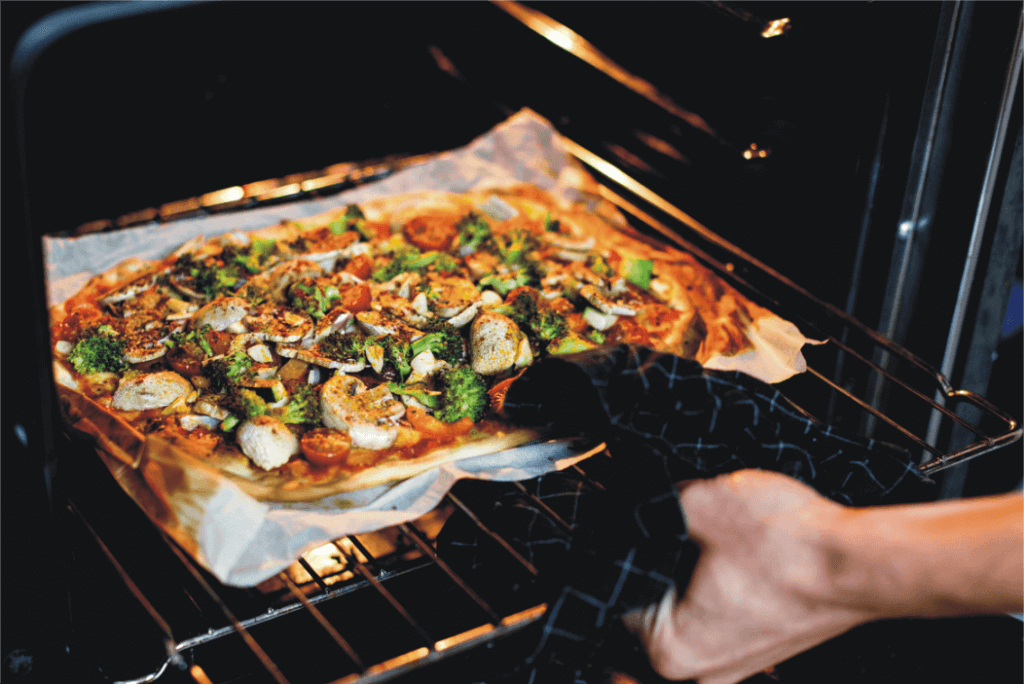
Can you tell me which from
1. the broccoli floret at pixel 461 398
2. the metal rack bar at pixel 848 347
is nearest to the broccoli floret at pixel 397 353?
the broccoli floret at pixel 461 398

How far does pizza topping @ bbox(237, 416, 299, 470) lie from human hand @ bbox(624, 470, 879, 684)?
0.79m

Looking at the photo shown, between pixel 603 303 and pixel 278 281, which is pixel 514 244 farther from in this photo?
pixel 278 281

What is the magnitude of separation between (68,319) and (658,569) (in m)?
1.72

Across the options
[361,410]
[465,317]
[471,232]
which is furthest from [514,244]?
[361,410]

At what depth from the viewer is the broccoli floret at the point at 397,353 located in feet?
5.79

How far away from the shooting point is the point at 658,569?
3.91ft

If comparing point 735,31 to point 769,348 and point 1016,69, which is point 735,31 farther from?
point 769,348

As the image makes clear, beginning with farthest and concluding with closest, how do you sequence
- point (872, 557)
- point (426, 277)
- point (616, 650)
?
point (426, 277) < point (616, 650) < point (872, 557)

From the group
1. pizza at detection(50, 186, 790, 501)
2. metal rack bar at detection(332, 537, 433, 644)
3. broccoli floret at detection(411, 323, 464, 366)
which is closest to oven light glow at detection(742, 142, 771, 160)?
pizza at detection(50, 186, 790, 501)

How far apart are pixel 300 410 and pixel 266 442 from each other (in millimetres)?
133

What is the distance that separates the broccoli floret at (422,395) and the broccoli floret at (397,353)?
6 centimetres

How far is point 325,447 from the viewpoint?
155 cm

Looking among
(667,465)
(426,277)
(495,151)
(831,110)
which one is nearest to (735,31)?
(831,110)

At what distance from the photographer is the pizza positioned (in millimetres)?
1578
